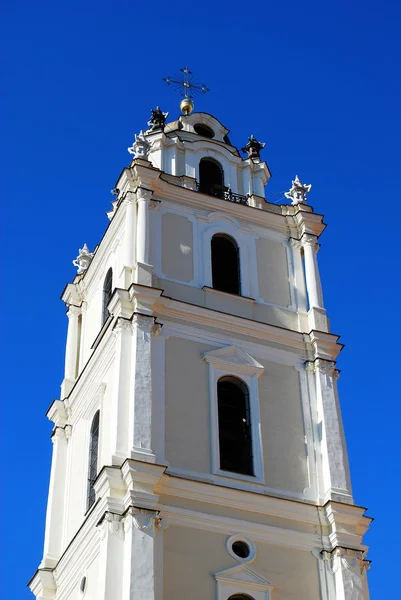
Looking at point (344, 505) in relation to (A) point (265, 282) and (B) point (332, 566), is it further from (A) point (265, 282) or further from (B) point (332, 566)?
(A) point (265, 282)

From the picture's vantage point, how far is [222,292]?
91.8 ft

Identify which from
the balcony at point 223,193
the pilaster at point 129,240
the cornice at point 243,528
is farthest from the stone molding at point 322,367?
the balcony at point 223,193

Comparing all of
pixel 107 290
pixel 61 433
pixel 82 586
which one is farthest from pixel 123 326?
pixel 82 586

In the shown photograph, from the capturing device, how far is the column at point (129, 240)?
2717 centimetres

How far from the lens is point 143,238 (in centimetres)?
2783

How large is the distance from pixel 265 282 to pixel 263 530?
7.05 m

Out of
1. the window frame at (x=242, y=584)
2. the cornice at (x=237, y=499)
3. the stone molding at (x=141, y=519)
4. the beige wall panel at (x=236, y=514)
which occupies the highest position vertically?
the cornice at (x=237, y=499)

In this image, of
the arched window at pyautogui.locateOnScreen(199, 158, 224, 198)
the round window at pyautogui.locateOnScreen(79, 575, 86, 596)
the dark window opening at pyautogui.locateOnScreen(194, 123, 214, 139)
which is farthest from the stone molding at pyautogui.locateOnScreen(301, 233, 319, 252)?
the round window at pyautogui.locateOnScreen(79, 575, 86, 596)

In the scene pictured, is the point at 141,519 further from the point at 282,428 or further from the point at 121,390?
the point at 282,428

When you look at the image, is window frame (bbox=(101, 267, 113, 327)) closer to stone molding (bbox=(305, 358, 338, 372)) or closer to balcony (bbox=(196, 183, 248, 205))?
balcony (bbox=(196, 183, 248, 205))

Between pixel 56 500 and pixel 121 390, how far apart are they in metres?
4.56

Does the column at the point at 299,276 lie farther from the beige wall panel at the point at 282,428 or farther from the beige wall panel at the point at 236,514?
the beige wall panel at the point at 236,514

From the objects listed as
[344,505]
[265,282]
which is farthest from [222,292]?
[344,505]

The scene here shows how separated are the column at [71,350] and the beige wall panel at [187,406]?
4.72 metres
